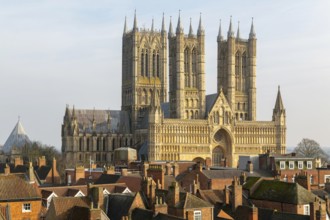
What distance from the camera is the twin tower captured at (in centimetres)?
12644

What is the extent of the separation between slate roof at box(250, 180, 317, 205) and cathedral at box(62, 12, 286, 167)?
73.9m

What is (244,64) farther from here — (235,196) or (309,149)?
(235,196)

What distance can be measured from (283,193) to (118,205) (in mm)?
12252

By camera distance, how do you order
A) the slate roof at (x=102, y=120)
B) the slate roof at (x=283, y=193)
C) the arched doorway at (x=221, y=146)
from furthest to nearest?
1. the slate roof at (x=102, y=120)
2. the arched doorway at (x=221, y=146)
3. the slate roof at (x=283, y=193)

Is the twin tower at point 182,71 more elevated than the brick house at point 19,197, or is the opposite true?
the twin tower at point 182,71

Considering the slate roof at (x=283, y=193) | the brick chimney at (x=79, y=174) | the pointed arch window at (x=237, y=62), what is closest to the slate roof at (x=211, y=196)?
the slate roof at (x=283, y=193)

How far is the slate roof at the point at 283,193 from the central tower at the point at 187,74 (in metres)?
78.2

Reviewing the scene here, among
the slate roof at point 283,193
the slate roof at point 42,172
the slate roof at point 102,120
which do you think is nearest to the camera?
the slate roof at point 283,193

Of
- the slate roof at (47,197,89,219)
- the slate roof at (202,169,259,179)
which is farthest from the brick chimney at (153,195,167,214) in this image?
the slate roof at (202,169,259,179)

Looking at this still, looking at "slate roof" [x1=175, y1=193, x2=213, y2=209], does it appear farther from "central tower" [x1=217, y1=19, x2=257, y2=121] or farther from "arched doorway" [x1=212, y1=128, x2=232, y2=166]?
"central tower" [x1=217, y1=19, x2=257, y2=121]

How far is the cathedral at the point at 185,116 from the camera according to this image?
122 m

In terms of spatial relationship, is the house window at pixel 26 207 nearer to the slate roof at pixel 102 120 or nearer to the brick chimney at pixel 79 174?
the brick chimney at pixel 79 174

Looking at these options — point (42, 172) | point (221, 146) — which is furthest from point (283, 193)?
point (221, 146)

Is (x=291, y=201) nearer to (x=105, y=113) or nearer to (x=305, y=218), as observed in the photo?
(x=305, y=218)
